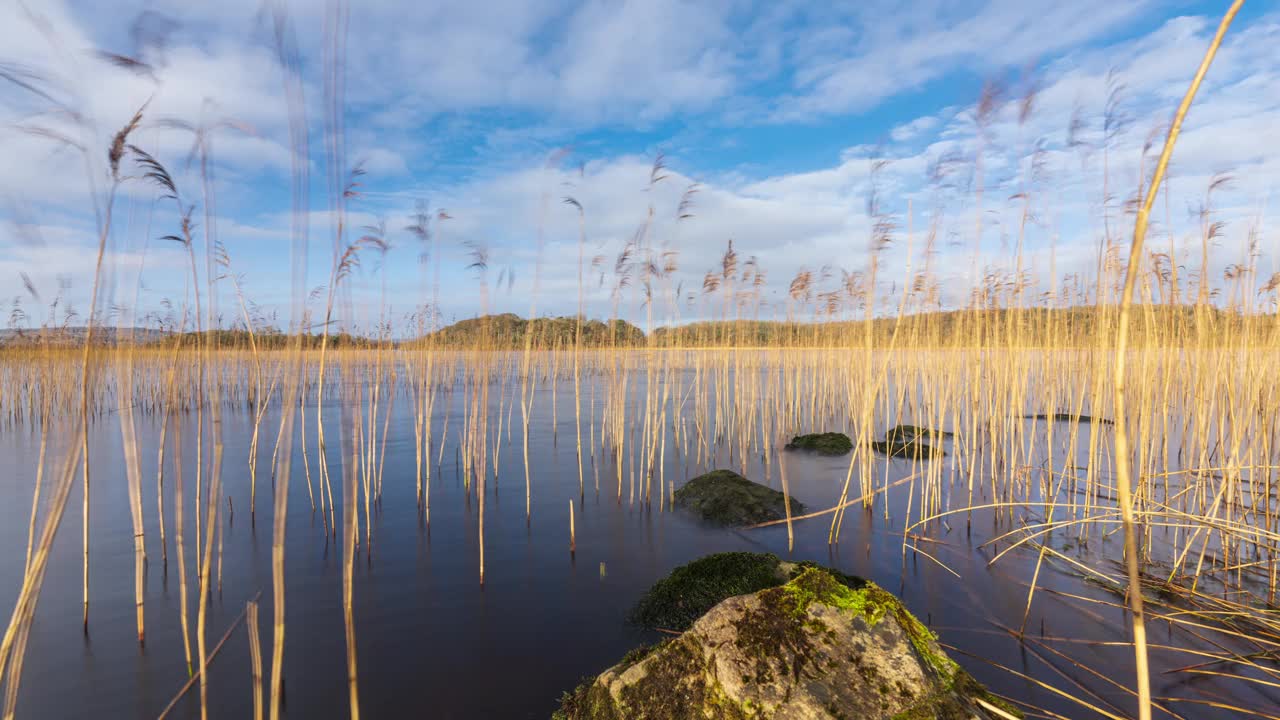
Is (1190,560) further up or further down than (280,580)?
further down

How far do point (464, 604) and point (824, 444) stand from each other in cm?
631

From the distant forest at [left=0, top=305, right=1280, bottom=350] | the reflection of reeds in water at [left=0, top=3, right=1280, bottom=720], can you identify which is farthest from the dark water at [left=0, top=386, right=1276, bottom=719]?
the distant forest at [left=0, top=305, right=1280, bottom=350]

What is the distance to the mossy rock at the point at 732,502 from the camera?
5215 millimetres

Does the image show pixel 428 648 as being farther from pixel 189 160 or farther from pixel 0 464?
pixel 0 464

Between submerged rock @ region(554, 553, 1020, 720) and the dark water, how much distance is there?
111 cm

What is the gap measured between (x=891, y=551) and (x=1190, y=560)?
2184 millimetres

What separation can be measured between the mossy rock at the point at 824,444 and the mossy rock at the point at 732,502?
9.26 feet

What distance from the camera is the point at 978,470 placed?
7.11m

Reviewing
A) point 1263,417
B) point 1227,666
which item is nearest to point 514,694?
point 1227,666

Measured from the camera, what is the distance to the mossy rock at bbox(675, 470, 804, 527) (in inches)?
205

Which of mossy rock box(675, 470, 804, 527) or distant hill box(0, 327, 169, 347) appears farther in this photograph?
mossy rock box(675, 470, 804, 527)

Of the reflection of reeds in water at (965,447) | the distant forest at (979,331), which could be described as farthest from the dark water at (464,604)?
the distant forest at (979,331)

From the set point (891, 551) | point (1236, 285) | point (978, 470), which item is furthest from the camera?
point (978, 470)

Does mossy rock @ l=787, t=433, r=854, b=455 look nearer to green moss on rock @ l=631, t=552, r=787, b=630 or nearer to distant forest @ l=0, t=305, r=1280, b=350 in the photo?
distant forest @ l=0, t=305, r=1280, b=350
